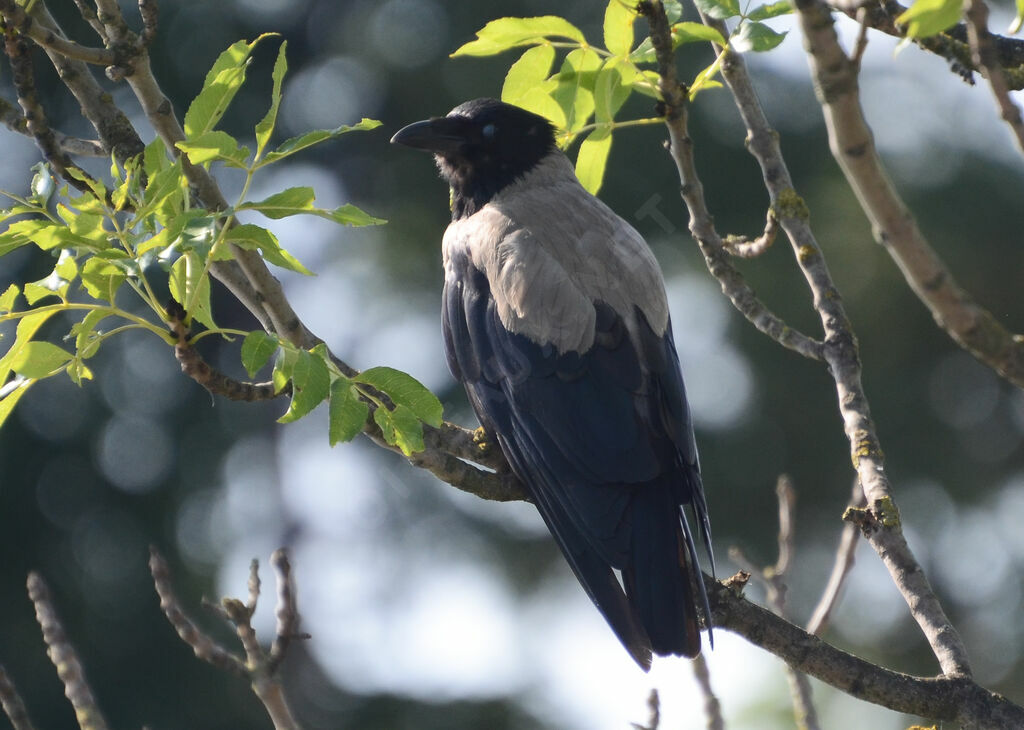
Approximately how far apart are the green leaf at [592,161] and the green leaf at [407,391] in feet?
3.55

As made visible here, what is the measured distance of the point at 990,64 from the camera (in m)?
1.71

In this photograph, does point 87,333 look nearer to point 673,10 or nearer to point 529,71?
point 529,71

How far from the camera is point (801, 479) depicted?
36.6ft

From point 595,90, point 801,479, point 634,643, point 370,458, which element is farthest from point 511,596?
point 595,90

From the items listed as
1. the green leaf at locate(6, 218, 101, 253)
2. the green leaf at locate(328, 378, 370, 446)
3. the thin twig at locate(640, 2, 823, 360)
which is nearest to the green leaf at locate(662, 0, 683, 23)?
the thin twig at locate(640, 2, 823, 360)

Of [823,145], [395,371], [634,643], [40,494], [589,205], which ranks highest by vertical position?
[823,145]

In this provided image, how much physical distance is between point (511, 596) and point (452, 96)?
14.1 feet

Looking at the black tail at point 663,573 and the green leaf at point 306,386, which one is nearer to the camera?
the green leaf at point 306,386

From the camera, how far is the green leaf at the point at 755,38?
2895 millimetres

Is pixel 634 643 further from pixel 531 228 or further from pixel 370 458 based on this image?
pixel 370 458

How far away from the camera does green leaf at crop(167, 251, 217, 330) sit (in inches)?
97.7

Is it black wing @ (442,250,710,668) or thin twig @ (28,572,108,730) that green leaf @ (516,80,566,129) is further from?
thin twig @ (28,572,108,730)

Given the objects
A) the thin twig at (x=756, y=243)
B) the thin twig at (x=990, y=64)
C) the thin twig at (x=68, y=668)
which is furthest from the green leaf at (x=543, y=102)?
the thin twig at (x=68, y=668)

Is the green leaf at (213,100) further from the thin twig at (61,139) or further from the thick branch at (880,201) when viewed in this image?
the thick branch at (880,201)
